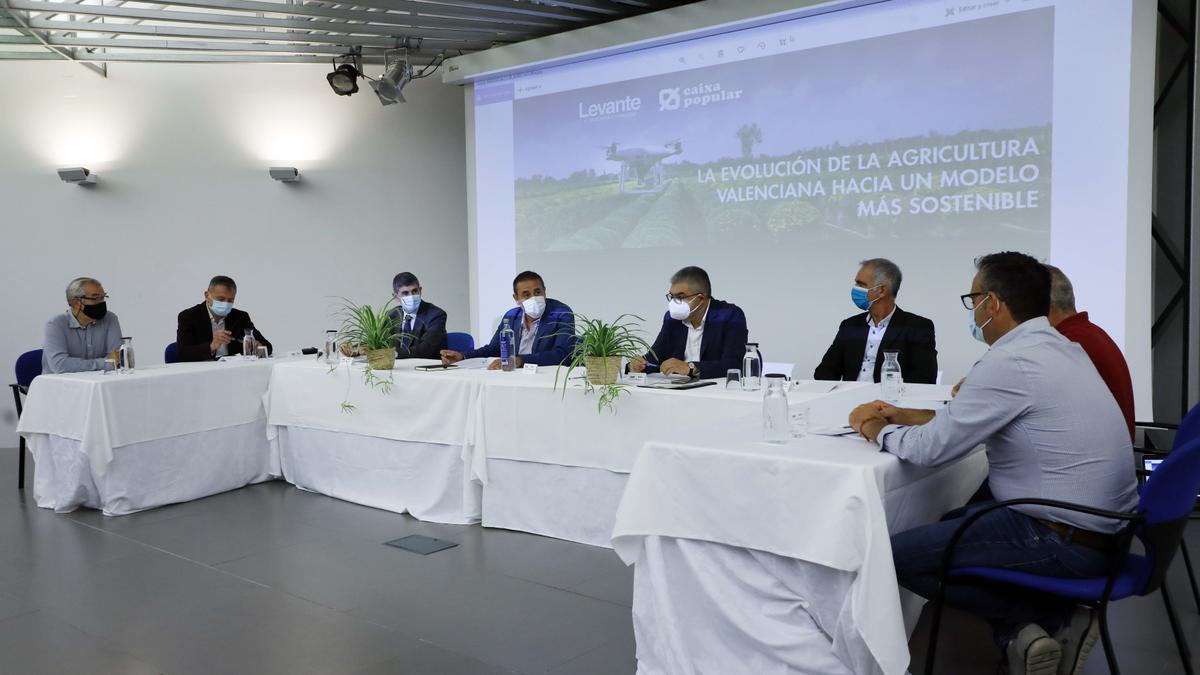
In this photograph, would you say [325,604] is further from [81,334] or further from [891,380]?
[81,334]

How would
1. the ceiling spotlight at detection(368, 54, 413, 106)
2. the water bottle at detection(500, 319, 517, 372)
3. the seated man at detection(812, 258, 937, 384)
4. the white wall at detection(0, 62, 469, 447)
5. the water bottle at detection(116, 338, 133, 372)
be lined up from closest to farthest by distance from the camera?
the seated man at detection(812, 258, 937, 384) < the water bottle at detection(500, 319, 517, 372) < the water bottle at detection(116, 338, 133, 372) < the ceiling spotlight at detection(368, 54, 413, 106) < the white wall at detection(0, 62, 469, 447)

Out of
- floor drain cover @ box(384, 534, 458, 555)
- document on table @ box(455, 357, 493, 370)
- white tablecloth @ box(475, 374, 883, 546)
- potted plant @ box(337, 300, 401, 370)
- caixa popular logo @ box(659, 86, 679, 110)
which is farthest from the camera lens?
caixa popular logo @ box(659, 86, 679, 110)

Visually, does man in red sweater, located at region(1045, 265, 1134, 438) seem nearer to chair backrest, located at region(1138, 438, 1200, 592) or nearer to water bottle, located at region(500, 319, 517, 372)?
chair backrest, located at region(1138, 438, 1200, 592)

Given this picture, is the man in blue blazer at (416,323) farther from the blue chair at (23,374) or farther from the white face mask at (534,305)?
the blue chair at (23,374)

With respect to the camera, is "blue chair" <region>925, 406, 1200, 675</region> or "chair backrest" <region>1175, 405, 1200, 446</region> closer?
"blue chair" <region>925, 406, 1200, 675</region>

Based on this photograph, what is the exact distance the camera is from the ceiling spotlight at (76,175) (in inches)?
280

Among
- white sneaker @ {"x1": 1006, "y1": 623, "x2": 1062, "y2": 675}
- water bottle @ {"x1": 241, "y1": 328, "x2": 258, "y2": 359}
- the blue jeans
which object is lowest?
white sneaker @ {"x1": 1006, "y1": 623, "x2": 1062, "y2": 675}

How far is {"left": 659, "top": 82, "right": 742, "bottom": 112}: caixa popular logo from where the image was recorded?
243 inches

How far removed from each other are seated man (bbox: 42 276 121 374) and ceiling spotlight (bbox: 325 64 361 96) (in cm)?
276

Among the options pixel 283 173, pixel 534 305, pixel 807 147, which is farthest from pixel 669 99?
pixel 283 173

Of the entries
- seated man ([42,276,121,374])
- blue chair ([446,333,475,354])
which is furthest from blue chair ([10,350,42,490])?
blue chair ([446,333,475,354])

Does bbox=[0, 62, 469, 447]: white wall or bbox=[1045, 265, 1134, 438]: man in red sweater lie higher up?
bbox=[0, 62, 469, 447]: white wall

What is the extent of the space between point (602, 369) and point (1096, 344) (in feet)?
5.93

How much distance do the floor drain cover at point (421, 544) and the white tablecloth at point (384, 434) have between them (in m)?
0.25
